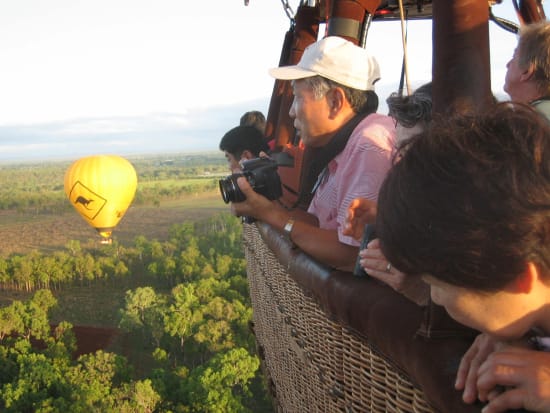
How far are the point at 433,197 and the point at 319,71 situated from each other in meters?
1.03

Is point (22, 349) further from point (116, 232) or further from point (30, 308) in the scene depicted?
point (116, 232)

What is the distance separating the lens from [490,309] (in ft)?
1.87

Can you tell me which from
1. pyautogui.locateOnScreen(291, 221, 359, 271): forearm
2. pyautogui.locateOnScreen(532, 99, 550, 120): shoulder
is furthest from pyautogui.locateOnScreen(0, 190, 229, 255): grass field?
pyautogui.locateOnScreen(532, 99, 550, 120): shoulder

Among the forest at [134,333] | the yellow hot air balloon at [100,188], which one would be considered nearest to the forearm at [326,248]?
the forest at [134,333]

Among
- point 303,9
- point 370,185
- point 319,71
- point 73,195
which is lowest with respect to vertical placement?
point 73,195

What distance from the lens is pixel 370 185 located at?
1.18 meters

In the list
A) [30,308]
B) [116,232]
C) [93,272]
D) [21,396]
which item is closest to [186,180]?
[116,232]

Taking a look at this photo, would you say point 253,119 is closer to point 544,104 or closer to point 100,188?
point 544,104

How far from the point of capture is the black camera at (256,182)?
4.74ft

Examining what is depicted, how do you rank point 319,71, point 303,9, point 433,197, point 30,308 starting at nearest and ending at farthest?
point 433,197, point 319,71, point 303,9, point 30,308

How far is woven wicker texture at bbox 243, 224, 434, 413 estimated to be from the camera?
774mm

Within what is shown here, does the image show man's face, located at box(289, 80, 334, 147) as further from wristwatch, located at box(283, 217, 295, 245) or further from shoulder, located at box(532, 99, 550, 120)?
shoulder, located at box(532, 99, 550, 120)

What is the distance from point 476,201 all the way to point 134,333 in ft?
60.2

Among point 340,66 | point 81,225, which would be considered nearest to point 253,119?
point 340,66
